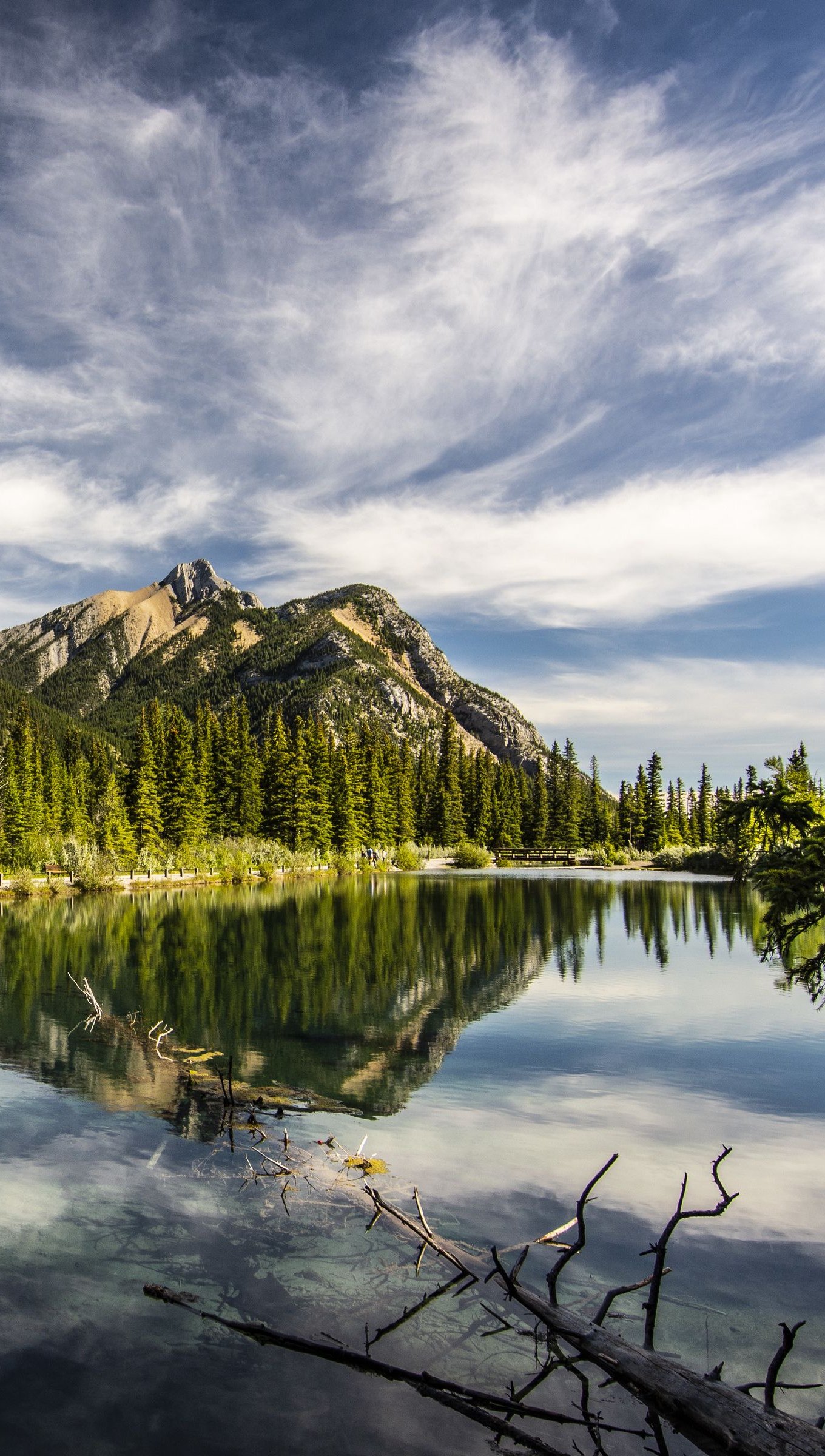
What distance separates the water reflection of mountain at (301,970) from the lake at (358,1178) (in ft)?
0.53

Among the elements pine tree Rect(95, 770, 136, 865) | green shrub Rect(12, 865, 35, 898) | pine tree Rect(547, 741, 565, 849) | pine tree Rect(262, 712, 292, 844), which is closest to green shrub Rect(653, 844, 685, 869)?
pine tree Rect(547, 741, 565, 849)

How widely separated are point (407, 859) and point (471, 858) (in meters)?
9.83

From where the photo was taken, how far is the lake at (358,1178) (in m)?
6.57

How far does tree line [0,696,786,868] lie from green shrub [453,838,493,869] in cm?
847

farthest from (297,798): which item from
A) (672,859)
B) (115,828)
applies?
(672,859)

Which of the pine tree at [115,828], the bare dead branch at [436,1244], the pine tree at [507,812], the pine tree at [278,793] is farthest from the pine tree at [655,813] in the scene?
A: the bare dead branch at [436,1244]

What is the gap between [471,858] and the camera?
9919cm

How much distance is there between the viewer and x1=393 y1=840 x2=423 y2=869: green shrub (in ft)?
305

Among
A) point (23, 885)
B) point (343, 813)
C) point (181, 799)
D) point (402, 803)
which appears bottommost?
point (23, 885)

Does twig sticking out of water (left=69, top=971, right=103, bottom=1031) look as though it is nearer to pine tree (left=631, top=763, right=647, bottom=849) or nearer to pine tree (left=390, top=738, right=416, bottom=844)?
pine tree (left=390, top=738, right=416, bottom=844)

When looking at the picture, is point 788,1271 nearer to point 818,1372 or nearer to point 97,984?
point 818,1372

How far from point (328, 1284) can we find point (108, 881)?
53.1 m

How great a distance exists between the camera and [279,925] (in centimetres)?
3888

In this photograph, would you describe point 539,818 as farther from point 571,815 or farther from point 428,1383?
point 428,1383
